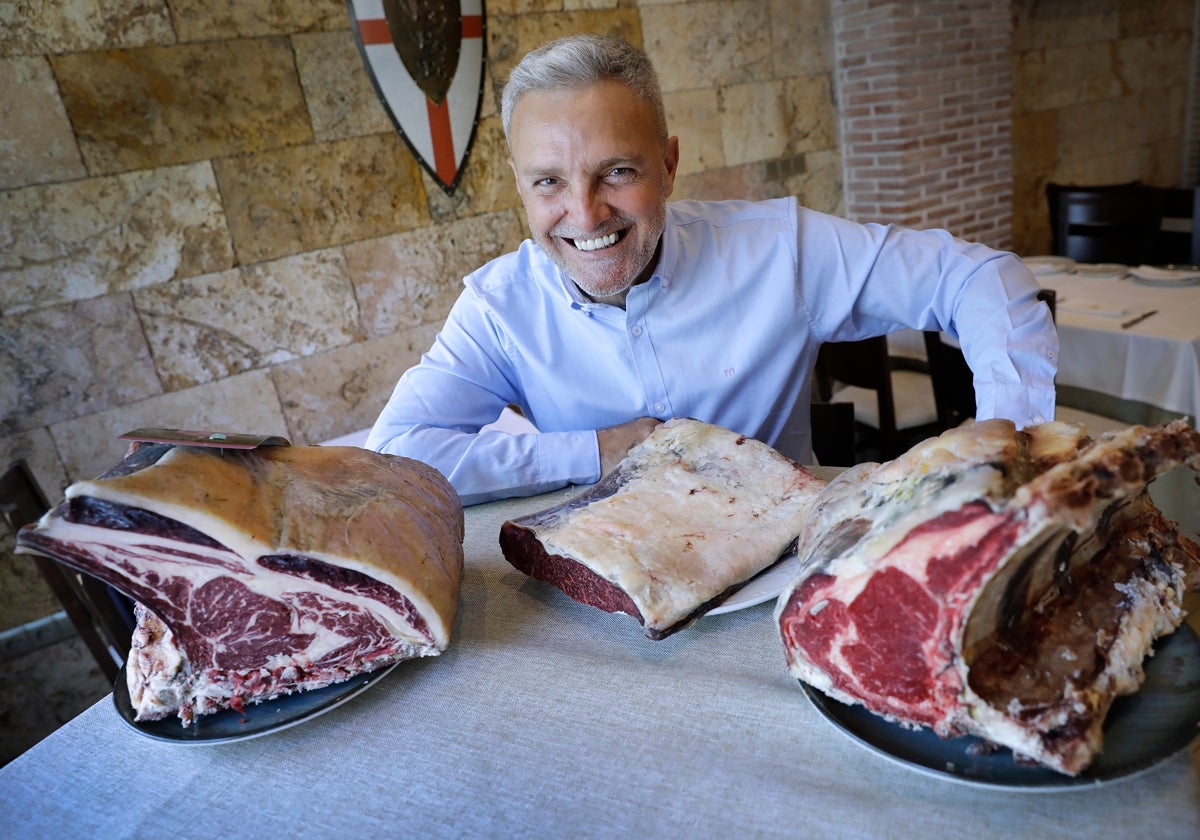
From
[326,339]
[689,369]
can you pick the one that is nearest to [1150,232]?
[689,369]

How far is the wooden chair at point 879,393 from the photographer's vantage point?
3.13 metres

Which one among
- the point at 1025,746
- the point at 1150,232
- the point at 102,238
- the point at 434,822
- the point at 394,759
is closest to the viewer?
the point at 1025,746

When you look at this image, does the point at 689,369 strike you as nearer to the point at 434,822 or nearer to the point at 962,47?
the point at 434,822

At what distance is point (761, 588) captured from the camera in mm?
1136

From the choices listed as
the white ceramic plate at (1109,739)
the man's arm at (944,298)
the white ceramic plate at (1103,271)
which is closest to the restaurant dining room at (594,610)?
the white ceramic plate at (1109,739)

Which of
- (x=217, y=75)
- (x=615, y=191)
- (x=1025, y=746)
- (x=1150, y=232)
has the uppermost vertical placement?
(x=217, y=75)

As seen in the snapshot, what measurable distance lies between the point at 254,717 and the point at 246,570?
21 cm

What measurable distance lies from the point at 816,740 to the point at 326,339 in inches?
130

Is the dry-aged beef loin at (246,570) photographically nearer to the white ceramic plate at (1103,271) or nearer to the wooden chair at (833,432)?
the wooden chair at (833,432)

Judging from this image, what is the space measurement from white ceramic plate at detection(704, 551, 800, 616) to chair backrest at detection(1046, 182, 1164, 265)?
432 centimetres

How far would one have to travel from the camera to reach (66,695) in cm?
338

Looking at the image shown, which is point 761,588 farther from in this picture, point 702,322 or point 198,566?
point 702,322

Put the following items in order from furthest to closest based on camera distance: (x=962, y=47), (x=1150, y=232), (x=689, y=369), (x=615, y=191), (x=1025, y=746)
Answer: (x=962, y=47)
(x=1150, y=232)
(x=689, y=369)
(x=615, y=191)
(x=1025, y=746)

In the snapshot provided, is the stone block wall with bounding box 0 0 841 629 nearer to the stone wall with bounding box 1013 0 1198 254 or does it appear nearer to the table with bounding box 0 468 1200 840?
the table with bounding box 0 468 1200 840
